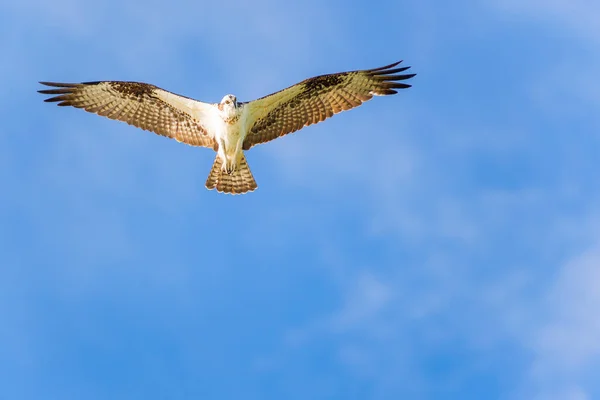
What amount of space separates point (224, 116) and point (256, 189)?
1587 mm

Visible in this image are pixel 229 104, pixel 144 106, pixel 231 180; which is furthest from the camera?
pixel 231 180

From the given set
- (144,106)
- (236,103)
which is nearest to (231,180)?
(236,103)

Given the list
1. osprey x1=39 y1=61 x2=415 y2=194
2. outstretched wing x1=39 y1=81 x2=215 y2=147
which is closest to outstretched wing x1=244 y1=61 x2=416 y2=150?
osprey x1=39 y1=61 x2=415 y2=194

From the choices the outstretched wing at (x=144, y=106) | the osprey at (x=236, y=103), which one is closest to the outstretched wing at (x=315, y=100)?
the osprey at (x=236, y=103)

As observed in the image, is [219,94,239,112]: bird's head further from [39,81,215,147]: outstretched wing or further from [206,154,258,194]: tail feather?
[206,154,258,194]: tail feather

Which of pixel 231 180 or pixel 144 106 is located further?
pixel 231 180

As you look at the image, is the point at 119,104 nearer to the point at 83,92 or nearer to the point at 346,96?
the point at 83,92

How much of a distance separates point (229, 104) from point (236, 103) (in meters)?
0.18

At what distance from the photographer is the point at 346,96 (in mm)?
16562

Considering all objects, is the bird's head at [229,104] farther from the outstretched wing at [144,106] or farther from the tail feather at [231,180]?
the tail feather at [231,180]

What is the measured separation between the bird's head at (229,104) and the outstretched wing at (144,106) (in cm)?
32

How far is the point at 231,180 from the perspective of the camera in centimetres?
1700

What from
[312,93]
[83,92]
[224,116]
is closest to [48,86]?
[83,92]

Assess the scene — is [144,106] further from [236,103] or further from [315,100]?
[315,100]
